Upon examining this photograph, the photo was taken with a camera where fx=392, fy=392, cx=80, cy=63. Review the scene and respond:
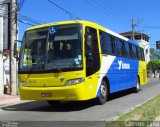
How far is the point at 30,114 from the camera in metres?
13.5

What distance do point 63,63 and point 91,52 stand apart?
1320 mm

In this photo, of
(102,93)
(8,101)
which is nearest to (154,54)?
(8,101)

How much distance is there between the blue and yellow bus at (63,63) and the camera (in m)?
13.7

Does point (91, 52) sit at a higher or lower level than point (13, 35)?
lower

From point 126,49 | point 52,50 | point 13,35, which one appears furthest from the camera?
point 13,35

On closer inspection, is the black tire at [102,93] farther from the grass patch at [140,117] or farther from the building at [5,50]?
the building at [5,50]

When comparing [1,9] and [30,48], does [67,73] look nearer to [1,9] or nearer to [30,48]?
[30,48]

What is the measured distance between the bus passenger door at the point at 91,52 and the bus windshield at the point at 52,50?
1.36 ft

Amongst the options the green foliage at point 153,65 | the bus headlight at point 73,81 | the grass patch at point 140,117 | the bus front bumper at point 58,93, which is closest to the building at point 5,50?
the bus front bumper at point 58,93

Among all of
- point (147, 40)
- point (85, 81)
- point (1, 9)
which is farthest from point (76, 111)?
point (147, 40)

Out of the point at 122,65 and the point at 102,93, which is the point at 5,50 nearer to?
the point at 122,65

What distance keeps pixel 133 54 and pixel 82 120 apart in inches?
473

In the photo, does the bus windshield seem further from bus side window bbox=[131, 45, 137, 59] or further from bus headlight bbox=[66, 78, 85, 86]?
bus side window bbox=[131, 45, 137, 59]

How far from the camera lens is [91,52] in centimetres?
1453
